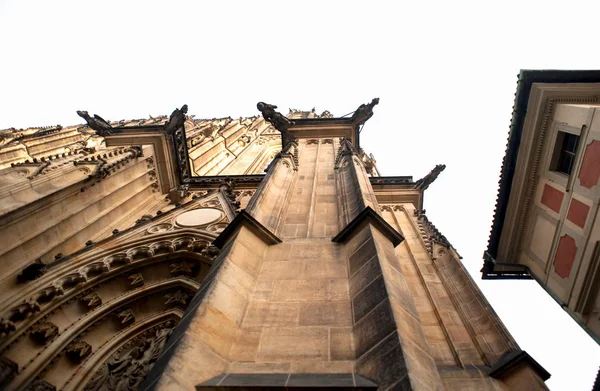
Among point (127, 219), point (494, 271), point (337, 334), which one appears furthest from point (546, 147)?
point (127, 219)

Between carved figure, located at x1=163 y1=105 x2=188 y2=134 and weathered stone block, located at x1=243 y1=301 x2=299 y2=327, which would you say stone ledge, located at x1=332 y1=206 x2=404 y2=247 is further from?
carved figure, located at x1=163 y1=105 x2=188 y2=134

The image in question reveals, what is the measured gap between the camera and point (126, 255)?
970cm

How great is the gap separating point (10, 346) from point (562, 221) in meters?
12.5

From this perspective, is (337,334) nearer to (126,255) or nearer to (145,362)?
(145,362)

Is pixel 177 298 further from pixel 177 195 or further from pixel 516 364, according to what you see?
pixel 516 364

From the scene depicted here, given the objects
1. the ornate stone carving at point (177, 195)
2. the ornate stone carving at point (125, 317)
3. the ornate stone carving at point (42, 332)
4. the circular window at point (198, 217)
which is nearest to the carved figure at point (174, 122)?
the ornate stone carving at point (177, 195)

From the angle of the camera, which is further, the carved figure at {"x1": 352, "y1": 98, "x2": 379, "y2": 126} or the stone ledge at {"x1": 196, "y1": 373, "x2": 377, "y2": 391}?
the carved figure at {"x1": 352, "y1": 98, "x2": 379, "y2": 126}

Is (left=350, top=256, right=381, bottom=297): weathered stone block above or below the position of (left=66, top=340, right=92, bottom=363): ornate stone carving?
above

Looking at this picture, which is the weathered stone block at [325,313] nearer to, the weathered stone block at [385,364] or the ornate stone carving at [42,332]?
the weathered stone block at [385,364]

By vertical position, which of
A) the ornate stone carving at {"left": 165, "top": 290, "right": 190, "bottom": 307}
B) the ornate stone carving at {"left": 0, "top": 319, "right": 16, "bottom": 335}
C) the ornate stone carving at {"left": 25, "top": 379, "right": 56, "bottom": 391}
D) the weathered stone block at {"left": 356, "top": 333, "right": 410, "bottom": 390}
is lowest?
the ornate stone carving at {"left": 25, "top": 379, "right": 56, "bottom": 391}

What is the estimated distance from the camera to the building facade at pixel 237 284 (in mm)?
4078

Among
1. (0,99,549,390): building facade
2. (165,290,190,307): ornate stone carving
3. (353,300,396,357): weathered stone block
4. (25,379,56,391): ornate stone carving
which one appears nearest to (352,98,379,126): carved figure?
(0,99,549,390): building facade

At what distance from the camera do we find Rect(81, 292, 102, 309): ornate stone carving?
8852 millimetres

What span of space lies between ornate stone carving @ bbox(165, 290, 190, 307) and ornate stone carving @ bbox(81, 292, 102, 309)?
159 cm
